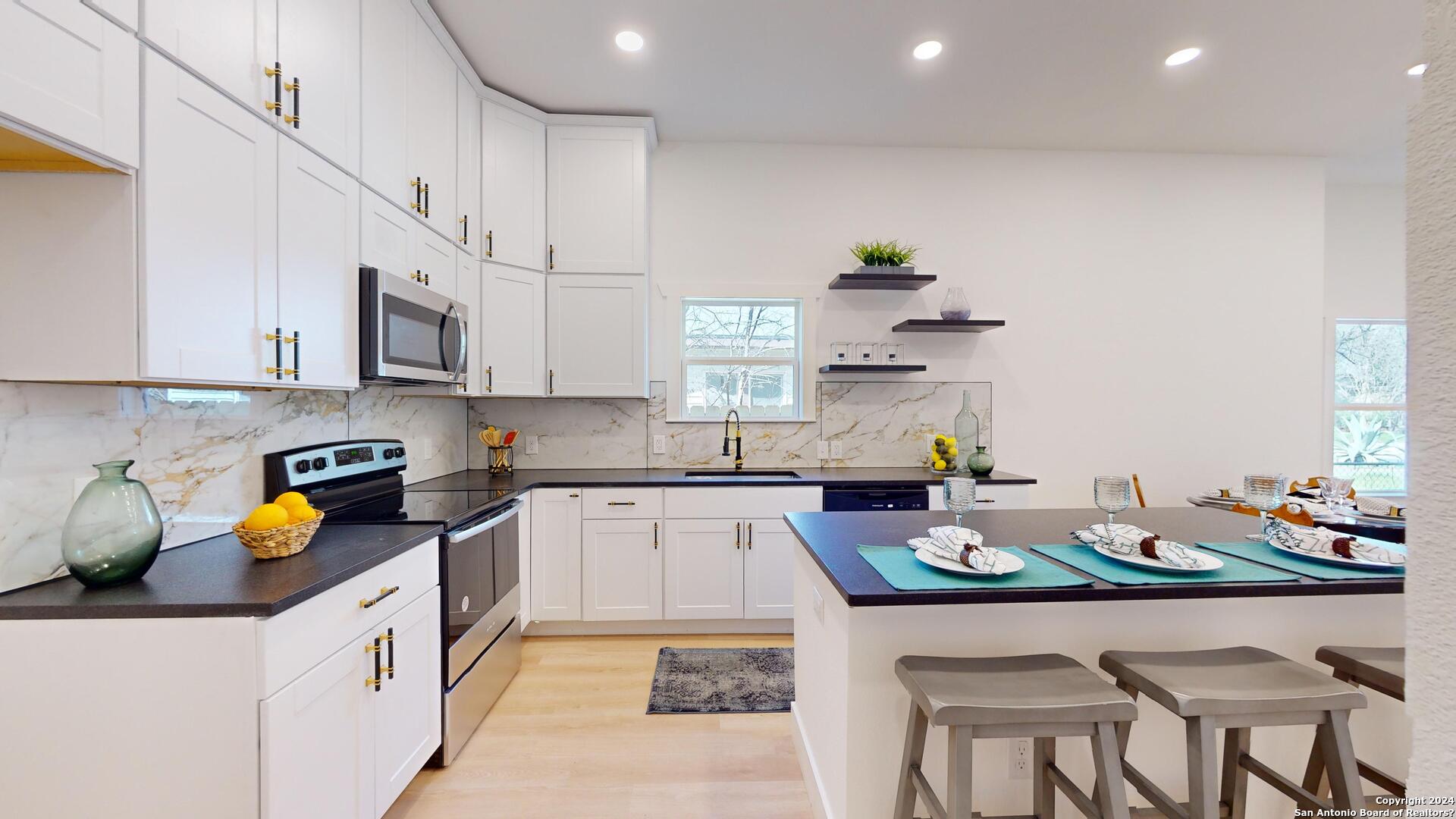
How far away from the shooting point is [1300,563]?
1.53 m

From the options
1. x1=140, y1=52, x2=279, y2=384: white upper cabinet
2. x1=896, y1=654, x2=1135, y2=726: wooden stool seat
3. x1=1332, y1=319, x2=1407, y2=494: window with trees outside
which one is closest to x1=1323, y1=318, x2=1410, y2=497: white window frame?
x1=1332, y1=319, x2=1407, y2=494: window with trees outside

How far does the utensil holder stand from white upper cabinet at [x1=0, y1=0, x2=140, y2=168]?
227cm

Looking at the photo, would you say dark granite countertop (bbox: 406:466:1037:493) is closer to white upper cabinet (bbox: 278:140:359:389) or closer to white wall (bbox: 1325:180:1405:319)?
white upper cabinet (bbox: 278:140:359:389)

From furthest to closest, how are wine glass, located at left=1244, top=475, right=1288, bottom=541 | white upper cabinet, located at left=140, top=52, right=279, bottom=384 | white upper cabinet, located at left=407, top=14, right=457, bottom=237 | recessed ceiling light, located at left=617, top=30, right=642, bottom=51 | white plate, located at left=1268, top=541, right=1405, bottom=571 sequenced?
recessed ceiling light, located at left=617, top=30, right=642, bottom=51
white upper cabinet, located at left=407, top=14, right=457, bottom=237
wine glass, located at left=1244, top=475, right=1288, bottom=541
white plate, located at left=1268, top=541, right=1405, bottom=571
white upper cabinet, located at left=140, top=52, right=279, bottom=384

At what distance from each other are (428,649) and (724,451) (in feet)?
6.62

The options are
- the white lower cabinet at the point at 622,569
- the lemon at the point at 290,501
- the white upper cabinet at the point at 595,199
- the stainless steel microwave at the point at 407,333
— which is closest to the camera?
the lemon at the point at 290,501

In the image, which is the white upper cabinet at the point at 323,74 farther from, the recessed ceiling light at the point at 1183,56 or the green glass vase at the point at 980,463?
the recessed ceiling light at the point at 1183,56

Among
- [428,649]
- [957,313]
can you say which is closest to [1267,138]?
[957,313]

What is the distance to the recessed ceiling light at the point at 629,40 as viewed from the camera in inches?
101

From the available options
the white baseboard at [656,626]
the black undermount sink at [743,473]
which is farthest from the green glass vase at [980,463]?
the white baseboard at [656,626]

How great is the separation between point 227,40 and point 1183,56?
12.4ft

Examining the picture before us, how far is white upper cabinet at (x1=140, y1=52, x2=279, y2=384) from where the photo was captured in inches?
48.4

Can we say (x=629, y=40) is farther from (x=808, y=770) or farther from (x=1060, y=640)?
(x=808, y=770)

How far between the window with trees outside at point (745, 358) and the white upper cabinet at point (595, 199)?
64cm
